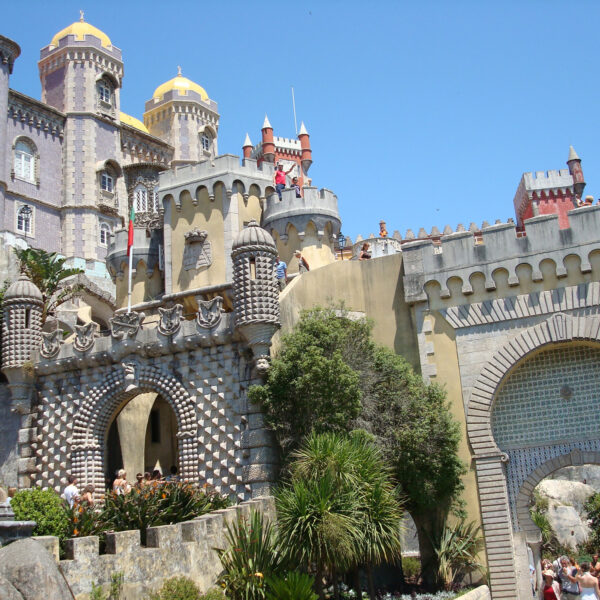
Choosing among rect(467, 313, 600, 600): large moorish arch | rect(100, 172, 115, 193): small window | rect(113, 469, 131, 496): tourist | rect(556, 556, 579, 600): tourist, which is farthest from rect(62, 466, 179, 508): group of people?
rect(100, 172, 115, 193): small window

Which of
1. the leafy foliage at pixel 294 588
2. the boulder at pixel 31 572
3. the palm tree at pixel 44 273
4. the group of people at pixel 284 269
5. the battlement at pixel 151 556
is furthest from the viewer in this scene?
the palm tree at pixel 44 273

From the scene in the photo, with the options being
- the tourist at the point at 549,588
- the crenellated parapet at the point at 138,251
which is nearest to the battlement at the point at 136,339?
the crenellated parapet at the point at 138,251

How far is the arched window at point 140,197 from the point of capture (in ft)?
178

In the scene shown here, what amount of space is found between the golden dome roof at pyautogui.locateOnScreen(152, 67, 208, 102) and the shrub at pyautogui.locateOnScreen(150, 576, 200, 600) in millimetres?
48310

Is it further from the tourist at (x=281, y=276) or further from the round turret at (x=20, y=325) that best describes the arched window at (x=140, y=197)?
the tourist at (x=281, y=276)

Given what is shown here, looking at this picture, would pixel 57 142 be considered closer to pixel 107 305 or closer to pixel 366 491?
pixel 107 305

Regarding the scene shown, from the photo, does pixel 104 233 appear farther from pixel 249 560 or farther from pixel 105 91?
pixel 249 560

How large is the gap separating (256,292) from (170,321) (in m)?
3.28

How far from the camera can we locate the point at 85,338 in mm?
25047

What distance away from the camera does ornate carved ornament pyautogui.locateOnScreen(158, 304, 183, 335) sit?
23656mm

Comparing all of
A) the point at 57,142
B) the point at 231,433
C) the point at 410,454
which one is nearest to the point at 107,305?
the point at 57,142

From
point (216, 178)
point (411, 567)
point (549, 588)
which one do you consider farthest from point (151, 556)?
point (216, 178)

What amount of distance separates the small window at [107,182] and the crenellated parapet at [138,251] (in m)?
20.2

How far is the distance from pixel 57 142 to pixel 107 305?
53.8 feet
